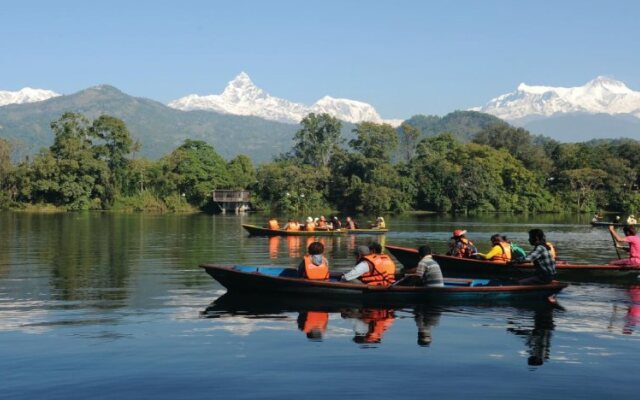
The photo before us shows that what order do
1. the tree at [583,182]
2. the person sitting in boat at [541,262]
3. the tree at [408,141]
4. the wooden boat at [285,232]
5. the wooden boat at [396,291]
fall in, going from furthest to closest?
the tree at [408,141] < the tree at [583,182] < the wooden boat at [285,232] < the person sitting in boat at [541,262] < the wooden boat at [396,291]

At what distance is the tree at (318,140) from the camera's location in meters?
104

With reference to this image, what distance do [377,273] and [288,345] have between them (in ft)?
13.8

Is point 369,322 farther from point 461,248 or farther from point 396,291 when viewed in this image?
point 461,248

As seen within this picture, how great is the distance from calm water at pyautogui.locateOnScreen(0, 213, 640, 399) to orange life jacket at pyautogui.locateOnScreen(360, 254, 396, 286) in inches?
31.4

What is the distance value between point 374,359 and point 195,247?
70.4 feet

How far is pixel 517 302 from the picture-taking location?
1558cm

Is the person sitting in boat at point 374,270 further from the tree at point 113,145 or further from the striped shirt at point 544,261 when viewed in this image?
the tree at point 113,145

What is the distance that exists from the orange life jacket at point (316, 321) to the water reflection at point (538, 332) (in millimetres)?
3357

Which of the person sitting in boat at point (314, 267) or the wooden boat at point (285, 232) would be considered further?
the wooden boat at point (285, 232)

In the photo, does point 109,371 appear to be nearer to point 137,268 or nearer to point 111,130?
point 137,268

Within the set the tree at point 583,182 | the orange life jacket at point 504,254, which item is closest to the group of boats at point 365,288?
the orange life jacket at point 504,254

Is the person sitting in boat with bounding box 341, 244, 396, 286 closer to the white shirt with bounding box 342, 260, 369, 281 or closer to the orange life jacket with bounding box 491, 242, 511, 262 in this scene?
the white shirt with bounding box 342, 260, 369, 281

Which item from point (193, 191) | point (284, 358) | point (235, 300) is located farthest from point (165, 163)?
point (284, 358)

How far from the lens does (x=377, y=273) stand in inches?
610
